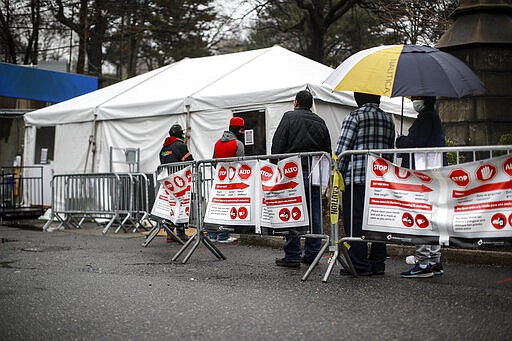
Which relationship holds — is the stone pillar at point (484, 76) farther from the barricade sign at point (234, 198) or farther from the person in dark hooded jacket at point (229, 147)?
the barricade sign at point (234, 198)

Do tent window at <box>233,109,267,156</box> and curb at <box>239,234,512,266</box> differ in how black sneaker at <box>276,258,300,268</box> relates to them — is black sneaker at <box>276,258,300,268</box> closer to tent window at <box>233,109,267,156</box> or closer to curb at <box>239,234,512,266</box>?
curb at <box>239,234,512,266</box>

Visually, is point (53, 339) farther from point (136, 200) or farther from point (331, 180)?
point (136, 200)

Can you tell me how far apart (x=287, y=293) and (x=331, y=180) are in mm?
1438

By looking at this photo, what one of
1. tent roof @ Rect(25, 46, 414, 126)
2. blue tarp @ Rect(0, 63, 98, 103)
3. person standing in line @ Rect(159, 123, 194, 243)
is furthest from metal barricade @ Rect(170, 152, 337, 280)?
blue tarp @ Rect(0, 63, 98, 103)

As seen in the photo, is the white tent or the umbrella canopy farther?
the white tent

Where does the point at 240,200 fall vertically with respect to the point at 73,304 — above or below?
above

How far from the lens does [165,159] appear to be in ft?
40.6

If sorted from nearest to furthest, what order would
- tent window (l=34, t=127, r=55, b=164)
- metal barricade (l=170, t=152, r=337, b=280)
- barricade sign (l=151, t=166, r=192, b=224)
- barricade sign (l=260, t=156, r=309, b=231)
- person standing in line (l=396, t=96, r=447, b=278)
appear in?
person standing in line (l=396, t=96, r=447, b=278)
metal barricade (l=170, t=152, r=337, b=280)
barricade sign (l=260, t=156, r=309, b=231)
barricade sign (l=151, t=166, r=192, b=224)
tent window (l=34, t=127, r=55, b=164)

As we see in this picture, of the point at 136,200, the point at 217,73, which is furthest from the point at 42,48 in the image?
the point at 136,200

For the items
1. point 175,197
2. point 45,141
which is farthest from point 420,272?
point 45,141

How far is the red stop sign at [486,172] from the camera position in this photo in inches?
241

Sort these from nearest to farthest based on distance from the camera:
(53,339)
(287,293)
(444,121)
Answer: (53,339) → (287,293) → (444,121)

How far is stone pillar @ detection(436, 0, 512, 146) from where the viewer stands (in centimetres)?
1123

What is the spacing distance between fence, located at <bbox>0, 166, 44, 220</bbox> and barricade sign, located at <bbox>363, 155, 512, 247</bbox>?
13.2 m
